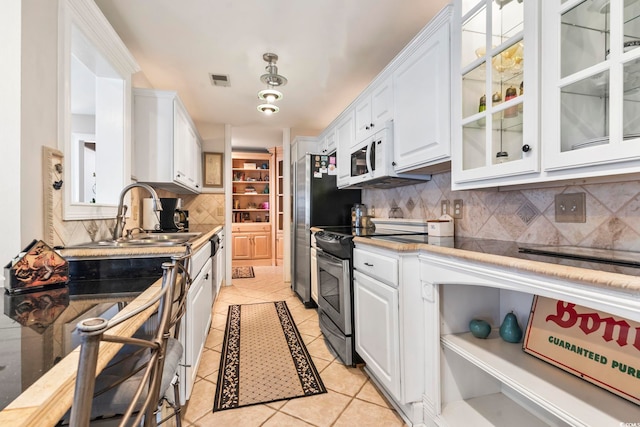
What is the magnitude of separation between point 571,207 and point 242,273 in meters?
4.81

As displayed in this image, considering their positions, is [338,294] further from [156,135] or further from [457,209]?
[156,135]

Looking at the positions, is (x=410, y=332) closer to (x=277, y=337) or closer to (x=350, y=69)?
(x=277, y=337)

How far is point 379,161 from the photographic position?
218 centimetres

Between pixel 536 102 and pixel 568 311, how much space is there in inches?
33.5

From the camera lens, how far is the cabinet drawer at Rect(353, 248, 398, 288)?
1536 mm

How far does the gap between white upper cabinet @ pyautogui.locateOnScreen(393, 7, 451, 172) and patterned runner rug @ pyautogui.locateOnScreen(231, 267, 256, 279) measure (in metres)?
3.72

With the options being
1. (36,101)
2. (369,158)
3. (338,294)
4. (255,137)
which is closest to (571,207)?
(369,158)

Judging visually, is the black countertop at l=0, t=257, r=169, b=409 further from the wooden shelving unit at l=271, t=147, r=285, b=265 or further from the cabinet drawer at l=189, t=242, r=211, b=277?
the wooden shelving unit at l=271, t=147, r=285, b=265

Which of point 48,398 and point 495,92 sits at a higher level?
point 495,92

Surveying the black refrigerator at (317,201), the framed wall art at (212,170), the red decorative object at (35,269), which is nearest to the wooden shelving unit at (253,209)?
the framed wall art at (212,170)

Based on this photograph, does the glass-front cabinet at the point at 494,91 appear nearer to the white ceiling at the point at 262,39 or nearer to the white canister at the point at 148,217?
the white ceiling at the point at 262,39

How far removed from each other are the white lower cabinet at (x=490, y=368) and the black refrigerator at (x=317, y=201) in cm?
193

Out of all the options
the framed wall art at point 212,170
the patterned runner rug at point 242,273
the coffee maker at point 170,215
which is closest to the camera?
the coffee maker at point 170,215

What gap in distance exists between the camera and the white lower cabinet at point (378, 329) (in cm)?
153
